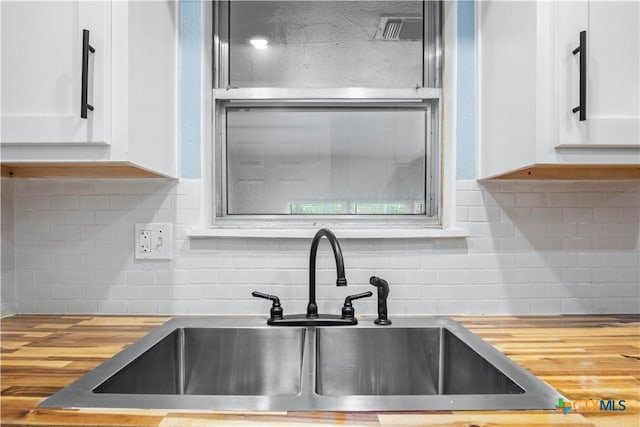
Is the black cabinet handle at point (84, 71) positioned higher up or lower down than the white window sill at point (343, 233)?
higher up

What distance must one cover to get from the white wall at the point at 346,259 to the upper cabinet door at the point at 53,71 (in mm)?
404

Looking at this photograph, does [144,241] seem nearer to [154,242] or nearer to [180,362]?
[154,242]

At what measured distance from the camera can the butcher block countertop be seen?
720 mm

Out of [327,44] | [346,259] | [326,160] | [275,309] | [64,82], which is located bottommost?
[275,309]

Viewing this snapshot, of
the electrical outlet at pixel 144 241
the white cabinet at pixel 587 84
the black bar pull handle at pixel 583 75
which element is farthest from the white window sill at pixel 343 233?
the black bar pull handle at pixel 583 75

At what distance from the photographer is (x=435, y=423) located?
2.32 ft

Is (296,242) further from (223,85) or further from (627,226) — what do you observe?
(627,226)

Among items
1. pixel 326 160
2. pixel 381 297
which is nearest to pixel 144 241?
pixel 326 160

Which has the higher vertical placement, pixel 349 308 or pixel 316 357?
pixel 349 308

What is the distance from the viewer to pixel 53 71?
3.51 ft

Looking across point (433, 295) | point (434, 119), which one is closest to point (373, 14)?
point (434, 119)

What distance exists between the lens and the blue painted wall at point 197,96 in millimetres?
1484

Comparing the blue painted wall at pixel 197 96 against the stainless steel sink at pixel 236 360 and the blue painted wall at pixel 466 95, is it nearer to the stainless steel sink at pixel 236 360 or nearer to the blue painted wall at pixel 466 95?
the blue painted wall at pixel 466 95

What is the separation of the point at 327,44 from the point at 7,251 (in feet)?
4.16
